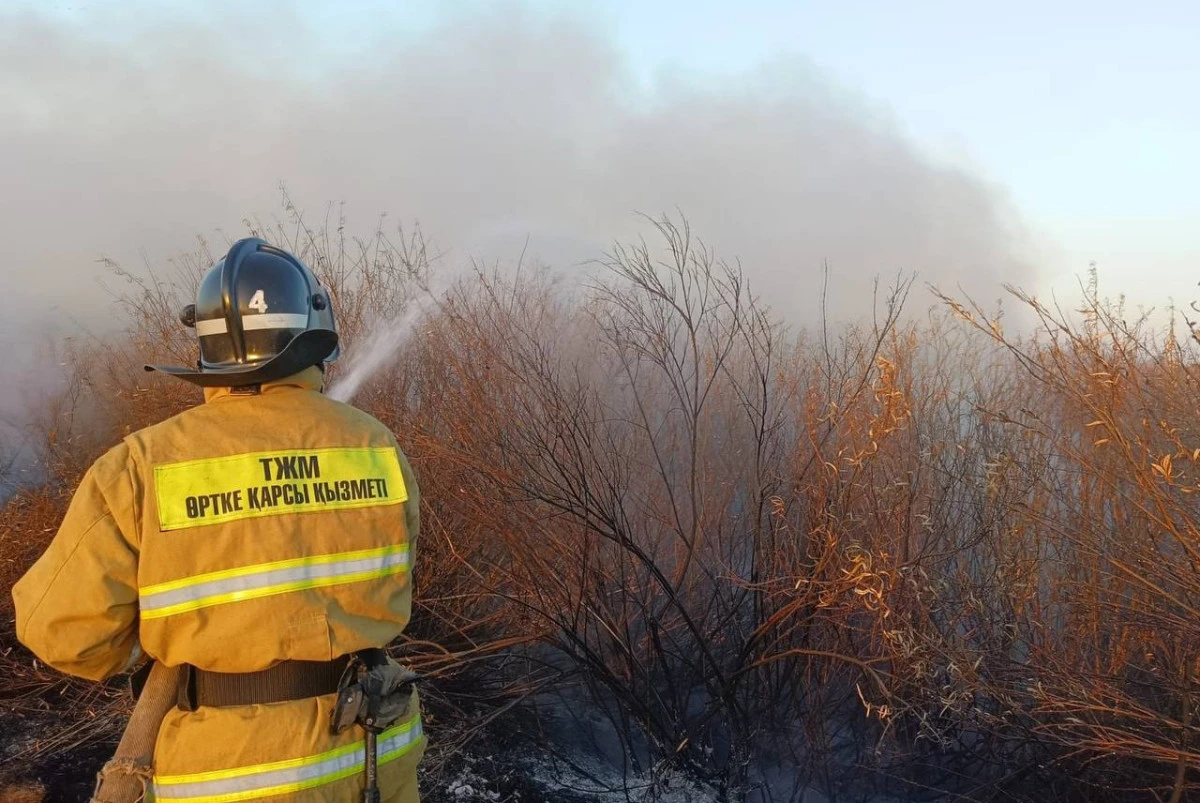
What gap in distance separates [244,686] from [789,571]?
9.46 ft

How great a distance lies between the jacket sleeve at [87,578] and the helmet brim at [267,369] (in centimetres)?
27

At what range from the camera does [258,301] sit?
1992 mm

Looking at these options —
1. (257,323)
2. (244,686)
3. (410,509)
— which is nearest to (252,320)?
(257,323)

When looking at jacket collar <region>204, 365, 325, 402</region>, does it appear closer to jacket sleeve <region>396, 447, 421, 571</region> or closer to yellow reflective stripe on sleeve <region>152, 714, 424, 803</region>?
jacket sleeve <region>396, 447, 421, 571</region>

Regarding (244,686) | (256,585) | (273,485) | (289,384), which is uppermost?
(289,384)

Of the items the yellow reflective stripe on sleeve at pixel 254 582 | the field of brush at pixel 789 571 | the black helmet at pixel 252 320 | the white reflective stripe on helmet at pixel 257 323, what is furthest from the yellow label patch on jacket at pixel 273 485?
the field of brush at pixel 789 571

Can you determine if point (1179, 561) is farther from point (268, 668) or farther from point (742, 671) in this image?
point (268, 668)

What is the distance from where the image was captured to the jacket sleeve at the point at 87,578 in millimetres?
1638

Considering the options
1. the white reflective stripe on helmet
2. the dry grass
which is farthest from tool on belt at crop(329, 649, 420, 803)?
the dry grass

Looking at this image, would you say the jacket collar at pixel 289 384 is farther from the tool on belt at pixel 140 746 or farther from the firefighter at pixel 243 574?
the tool on belt at pixel 140 746

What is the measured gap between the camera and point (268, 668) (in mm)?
1765

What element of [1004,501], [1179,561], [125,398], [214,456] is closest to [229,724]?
[214,456]

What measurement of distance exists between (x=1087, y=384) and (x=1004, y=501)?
0.67 m

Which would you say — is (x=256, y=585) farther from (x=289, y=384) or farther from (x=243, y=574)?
(x=289, y=384)
